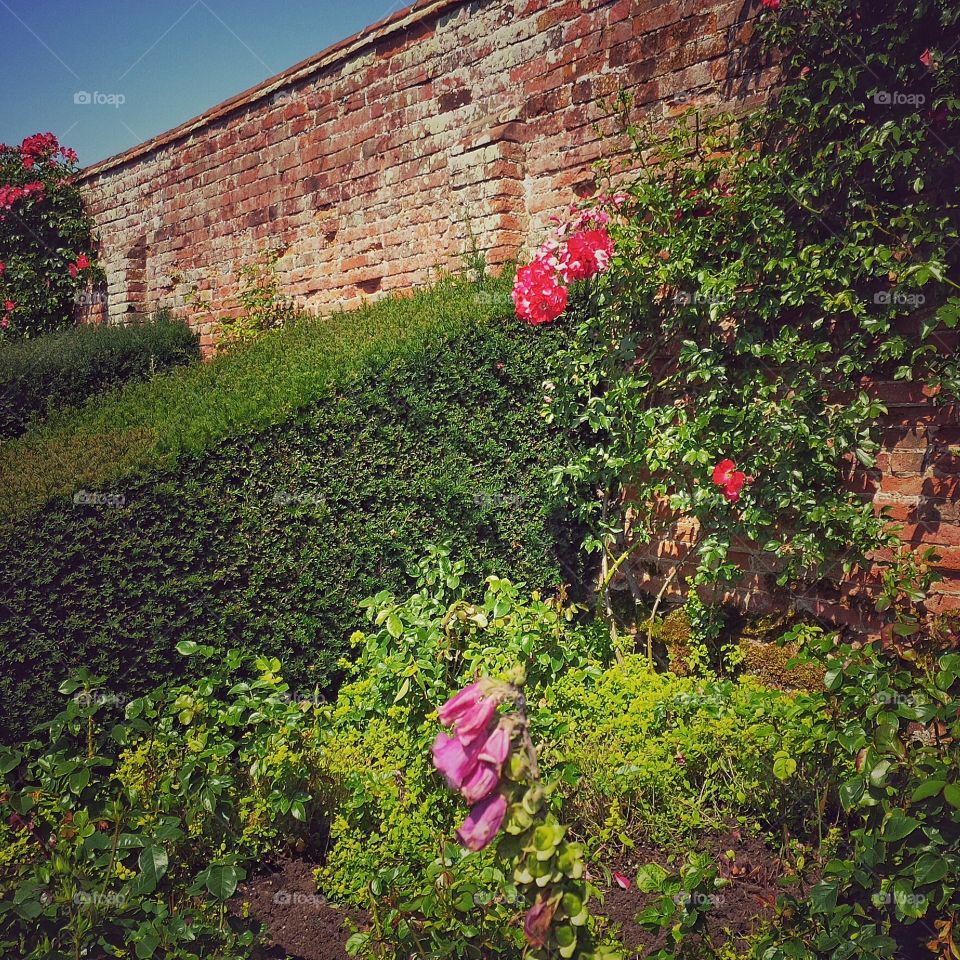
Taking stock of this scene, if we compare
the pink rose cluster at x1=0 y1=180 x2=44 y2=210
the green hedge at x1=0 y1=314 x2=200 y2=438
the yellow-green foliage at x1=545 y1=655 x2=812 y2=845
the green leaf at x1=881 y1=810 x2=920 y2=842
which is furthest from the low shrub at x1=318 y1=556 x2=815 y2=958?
the pink rose cluster at x1=0 y1=180 x2=44 y2=210

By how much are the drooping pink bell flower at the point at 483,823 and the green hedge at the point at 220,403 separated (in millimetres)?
2845

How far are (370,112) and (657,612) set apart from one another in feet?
15.3

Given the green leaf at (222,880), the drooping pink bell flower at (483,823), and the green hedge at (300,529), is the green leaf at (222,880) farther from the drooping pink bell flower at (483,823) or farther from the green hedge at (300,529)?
the green hedge at (300,529)

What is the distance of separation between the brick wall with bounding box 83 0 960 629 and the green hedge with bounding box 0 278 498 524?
783 mm

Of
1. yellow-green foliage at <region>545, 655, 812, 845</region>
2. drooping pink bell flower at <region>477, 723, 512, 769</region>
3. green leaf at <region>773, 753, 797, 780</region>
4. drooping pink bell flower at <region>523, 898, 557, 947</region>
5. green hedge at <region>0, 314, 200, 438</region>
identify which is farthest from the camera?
green hedge at <region>0, 314, 200, 438</region>

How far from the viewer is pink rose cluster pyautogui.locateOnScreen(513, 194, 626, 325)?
418 cm

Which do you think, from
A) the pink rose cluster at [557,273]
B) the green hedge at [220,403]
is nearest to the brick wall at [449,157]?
the green hedge at [220,403]

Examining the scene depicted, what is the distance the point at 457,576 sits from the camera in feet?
11.6

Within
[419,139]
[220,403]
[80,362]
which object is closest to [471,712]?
[220,403]

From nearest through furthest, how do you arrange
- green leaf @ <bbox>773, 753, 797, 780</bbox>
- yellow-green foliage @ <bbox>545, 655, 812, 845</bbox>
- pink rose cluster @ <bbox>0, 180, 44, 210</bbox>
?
green leaf @ <bbox>773, 753, 797, 780</bbox>
yellow-green foliage @ <bbox>545, 655, 812, 845</bbox>
pink rose cluster @ <bbox>0, 180, 44, 210</bbox>

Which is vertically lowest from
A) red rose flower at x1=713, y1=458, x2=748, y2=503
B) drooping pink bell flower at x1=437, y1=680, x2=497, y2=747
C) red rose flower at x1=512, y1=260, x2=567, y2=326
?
drooping pink bell flower at x1=437, y1=680, x2=497, y2=747

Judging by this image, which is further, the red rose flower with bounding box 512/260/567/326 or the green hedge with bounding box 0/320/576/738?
the red rose flower with bounding box 512/260/567/326

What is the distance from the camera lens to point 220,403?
4473 millimetres

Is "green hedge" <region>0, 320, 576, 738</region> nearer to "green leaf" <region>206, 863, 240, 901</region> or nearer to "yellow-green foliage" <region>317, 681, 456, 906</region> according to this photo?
"yellow-green foliage" <region>317, 681, 456, 906</region>
